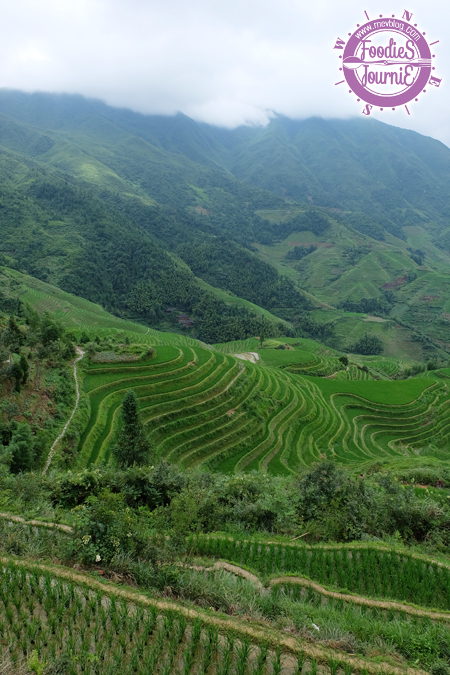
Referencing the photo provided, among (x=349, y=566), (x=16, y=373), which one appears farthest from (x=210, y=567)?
(x=16, y=373)

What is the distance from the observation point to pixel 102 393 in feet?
88.3

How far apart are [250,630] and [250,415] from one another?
2752 centimetres

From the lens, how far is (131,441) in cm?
1783

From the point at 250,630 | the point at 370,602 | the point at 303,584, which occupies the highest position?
the point at 250,630

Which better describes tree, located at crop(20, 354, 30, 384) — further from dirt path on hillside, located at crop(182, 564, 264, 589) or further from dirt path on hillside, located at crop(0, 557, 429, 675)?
dirt path on hillside, located at crop(182, 564, 264, 589)

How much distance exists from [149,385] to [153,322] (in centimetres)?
9833

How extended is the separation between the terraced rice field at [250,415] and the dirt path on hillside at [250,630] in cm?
1547

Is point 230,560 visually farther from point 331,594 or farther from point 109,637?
point 109,637

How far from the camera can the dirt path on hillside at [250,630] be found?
171 inches

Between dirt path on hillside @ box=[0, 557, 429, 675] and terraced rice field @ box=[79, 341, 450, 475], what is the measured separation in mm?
15473

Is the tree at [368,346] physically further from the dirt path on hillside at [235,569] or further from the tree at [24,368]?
the dirt path on hillside at [235,569]

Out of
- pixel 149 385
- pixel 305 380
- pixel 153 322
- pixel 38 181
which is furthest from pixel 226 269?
pixel 149 385

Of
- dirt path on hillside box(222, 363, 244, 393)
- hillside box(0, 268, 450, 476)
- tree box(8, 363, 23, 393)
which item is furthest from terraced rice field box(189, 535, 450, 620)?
dirt path on hillside box(222, 363, 244, 393)

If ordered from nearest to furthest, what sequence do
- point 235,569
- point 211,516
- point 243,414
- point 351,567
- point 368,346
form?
point 235,569
point 351,567
point 211,516
point 243,414
point 368,346
